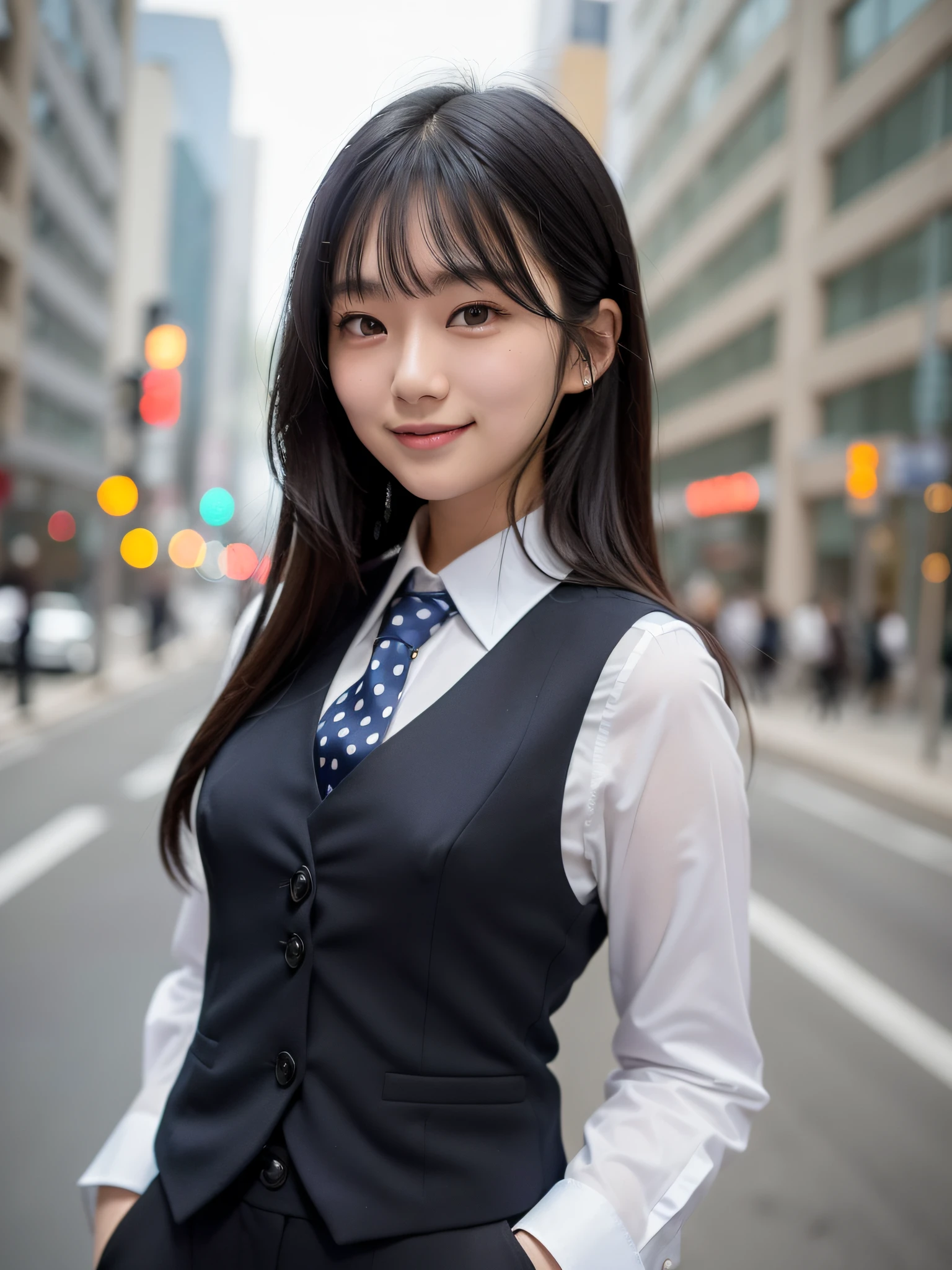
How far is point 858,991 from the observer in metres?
3.70

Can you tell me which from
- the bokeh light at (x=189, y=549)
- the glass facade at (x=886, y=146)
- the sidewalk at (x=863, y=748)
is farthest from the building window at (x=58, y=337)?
the bokeh light at (x=189, y=549)

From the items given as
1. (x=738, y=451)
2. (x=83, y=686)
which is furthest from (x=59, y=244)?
(x=738, y=451)

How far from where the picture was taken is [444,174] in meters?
1.00

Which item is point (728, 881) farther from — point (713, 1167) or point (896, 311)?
point (896, 311)

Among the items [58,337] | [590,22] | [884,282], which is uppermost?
[884,282]

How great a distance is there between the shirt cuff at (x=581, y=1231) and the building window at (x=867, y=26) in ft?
24.7

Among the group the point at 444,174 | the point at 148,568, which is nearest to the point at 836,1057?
the point at 444,174

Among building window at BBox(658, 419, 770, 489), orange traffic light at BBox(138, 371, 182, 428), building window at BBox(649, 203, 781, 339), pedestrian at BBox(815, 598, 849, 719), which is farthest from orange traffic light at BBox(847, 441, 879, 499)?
orange traffic light at BBox(138, 371, 182, 428)

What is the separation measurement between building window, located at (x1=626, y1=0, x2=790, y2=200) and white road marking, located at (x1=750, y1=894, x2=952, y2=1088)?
8.34ft

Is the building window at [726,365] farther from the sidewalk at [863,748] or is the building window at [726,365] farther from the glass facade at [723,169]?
the glass facade at [723,169]

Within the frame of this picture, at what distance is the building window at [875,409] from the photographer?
46.5 feet

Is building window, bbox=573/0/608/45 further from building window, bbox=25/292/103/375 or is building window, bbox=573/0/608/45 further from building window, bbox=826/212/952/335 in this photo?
building window, bbox=826/212/952/335

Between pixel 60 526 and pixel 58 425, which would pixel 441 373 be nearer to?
pixel 58 425

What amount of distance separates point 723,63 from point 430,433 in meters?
2.80
